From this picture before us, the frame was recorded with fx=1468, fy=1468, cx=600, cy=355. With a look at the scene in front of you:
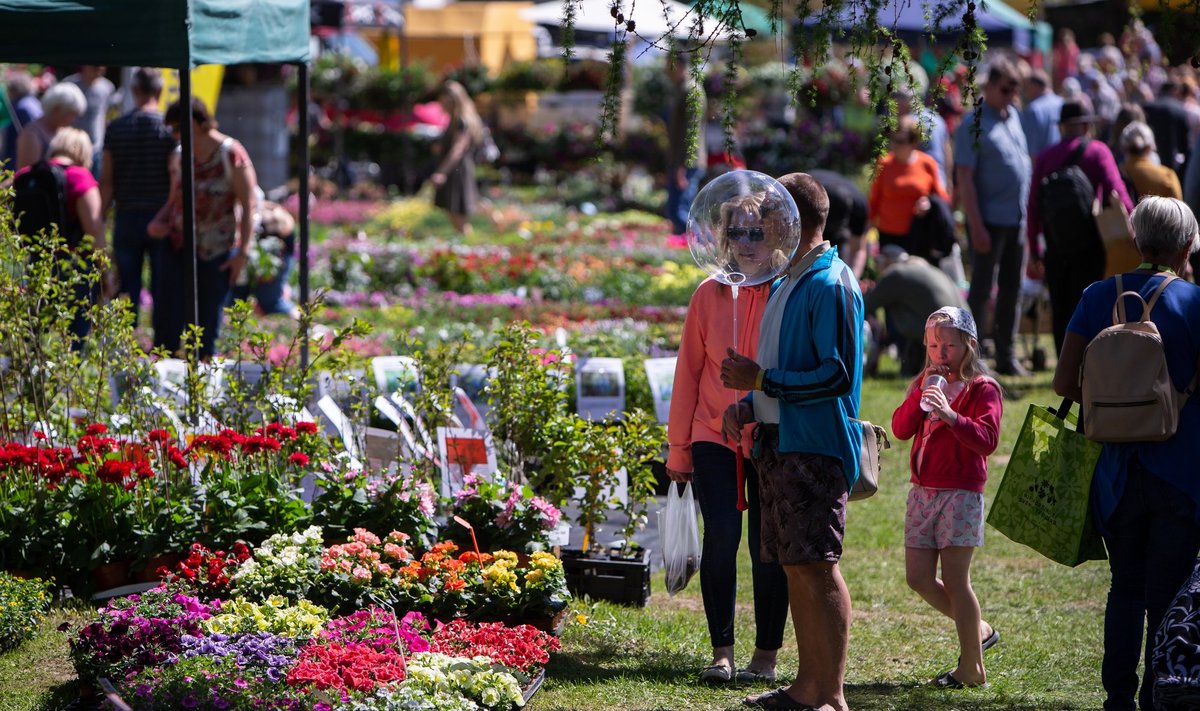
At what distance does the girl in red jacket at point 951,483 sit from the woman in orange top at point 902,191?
17.8 feet

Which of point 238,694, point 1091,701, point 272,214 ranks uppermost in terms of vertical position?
point 272,214

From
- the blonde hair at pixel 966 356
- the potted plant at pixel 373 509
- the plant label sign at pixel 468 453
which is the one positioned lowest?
the potted plant at pixel 373 509

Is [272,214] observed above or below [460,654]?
above

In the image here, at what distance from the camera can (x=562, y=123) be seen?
1094 inches

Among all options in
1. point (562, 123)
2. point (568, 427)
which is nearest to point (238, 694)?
point (568, 427)

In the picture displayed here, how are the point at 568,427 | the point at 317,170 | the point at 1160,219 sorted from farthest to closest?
the point at 317,170 → the point at 568,427 → the point at 1160,219

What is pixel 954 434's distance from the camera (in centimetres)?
493

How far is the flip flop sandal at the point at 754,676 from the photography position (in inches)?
199

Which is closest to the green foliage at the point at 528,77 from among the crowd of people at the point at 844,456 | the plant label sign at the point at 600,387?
the plant label sign at the point at 600,387

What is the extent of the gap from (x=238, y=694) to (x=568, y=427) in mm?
2452

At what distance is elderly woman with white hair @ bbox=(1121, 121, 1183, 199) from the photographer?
9375 millimetres

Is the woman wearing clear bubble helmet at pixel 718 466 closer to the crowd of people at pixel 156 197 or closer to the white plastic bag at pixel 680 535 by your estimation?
the white plastic bag at pixel 680 535

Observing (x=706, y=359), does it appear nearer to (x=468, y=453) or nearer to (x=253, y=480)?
(x=468, y=453)

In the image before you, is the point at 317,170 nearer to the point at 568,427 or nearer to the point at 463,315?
the point at 463,315
